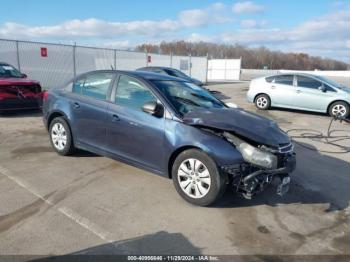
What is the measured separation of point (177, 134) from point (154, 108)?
49cm

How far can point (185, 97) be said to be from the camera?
514 cm

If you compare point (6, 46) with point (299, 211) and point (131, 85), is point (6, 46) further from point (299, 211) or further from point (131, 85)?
point (299, 211)

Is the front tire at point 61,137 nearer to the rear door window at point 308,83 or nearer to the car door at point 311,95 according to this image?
the car door at point 311,95

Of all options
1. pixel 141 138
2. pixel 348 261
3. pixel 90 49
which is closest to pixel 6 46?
pixel 90 49

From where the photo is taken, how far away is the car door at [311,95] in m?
12.2

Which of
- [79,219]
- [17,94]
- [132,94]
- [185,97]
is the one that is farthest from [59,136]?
[17,94]

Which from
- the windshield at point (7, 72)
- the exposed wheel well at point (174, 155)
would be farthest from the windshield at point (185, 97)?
the windshield at point (7, 72)

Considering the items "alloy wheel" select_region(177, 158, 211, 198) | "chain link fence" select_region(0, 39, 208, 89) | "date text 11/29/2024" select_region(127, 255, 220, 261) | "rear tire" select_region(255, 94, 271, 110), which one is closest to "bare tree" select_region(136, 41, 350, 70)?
"chain link fence" select_region(0, 39, 208, 89)

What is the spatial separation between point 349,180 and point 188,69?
81.9ft

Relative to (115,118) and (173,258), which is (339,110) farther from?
(173,258)

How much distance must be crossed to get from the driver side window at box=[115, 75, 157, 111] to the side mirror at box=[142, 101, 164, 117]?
0.51 ft

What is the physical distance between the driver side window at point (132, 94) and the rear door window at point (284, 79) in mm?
9270

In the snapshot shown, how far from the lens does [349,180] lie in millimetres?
5652

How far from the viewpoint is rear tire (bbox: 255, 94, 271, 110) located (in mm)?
13453
